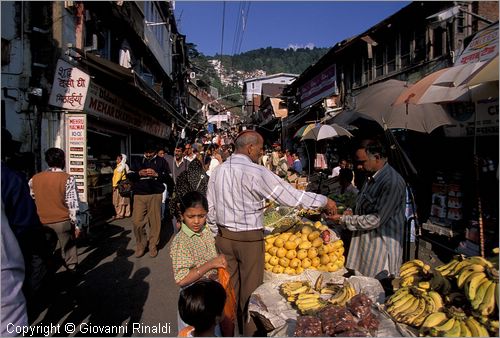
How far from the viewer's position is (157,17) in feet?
65.2

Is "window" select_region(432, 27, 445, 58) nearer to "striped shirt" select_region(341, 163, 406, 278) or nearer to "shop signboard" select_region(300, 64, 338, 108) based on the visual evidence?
"shop signboard" select_region(300, 64, 338, 108)

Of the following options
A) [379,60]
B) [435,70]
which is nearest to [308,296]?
[435,70]

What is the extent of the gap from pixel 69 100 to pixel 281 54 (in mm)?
129322

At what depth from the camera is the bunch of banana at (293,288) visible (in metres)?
3.01

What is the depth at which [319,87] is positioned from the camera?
18.4 m

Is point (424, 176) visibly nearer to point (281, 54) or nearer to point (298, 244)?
A: point (298, 244)

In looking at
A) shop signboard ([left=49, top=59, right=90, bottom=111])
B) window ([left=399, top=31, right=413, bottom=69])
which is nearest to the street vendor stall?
shop signboard ([left=49, top=59, right=90, bottom=111])

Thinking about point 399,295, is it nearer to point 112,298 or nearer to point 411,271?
point 411,271

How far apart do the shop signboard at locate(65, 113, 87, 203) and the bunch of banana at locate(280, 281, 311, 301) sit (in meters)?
6.72

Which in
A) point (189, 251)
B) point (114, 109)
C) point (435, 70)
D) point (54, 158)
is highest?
point (435, 70)

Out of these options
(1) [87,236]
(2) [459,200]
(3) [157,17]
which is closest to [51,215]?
(1) [87,236]

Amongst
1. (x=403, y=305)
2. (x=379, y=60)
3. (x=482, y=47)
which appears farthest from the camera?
(x=379, y=60)

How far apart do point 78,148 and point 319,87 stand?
13450mm

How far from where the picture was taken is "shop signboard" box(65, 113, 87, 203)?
27.2 ft
